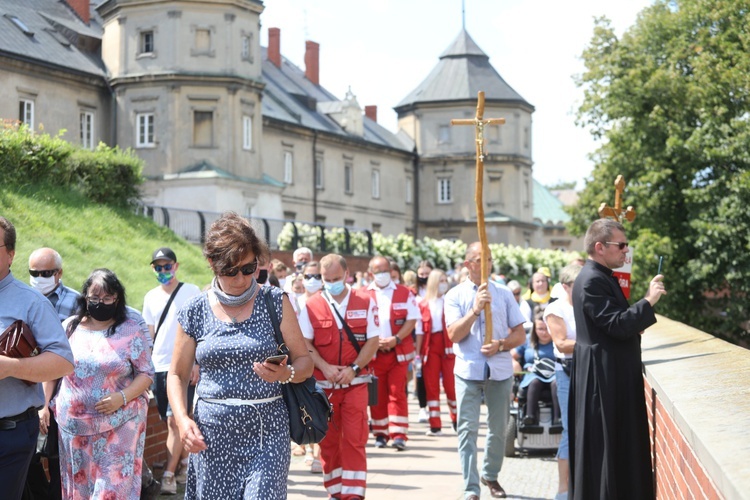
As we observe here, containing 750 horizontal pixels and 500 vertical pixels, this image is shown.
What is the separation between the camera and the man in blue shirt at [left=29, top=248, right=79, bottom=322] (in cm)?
888

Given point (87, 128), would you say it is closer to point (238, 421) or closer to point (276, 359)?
point (238, 421)

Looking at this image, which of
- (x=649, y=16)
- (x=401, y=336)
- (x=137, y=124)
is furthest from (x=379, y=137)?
(x=401, y=336)

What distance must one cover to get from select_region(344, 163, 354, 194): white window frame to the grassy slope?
3871 centimetres

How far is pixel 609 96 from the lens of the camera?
40062 mm

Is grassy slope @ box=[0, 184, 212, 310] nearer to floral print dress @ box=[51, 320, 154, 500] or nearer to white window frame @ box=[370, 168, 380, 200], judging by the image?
floral print dress @ box=[51, 320, 154, 500]

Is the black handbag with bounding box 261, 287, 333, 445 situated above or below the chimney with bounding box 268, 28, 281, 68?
below

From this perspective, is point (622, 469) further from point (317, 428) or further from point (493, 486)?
point (493, 486)

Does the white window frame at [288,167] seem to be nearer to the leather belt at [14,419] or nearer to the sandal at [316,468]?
the sandal at [316,468]

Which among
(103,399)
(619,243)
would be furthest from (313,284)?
(619,243)

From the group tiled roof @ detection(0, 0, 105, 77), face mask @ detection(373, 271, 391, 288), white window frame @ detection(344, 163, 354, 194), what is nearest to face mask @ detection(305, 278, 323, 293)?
face mask @ detection(373, 271, 391, 288)

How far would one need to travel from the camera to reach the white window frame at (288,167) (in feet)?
206

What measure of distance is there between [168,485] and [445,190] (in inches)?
2679

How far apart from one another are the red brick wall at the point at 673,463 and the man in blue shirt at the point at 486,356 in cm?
229

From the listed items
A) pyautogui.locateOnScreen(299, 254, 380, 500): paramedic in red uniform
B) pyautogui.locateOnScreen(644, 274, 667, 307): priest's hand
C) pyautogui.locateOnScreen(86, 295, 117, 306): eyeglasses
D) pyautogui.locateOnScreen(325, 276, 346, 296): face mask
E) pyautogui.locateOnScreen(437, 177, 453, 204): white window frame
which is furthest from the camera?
pyautogui.locateOnScreen(437, 177, 453, 204): white window frame
